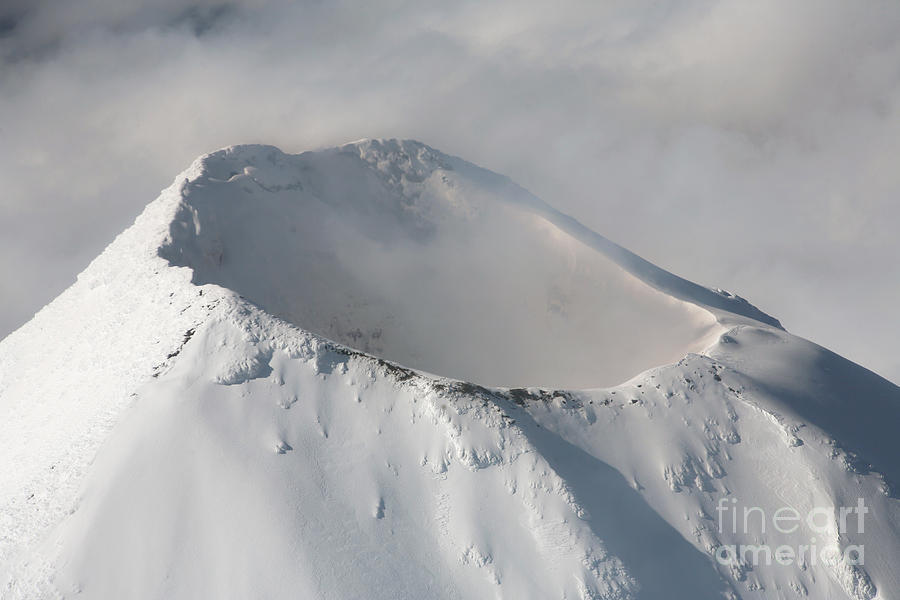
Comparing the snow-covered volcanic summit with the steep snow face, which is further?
the steep snow face

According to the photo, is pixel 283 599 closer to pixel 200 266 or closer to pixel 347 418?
pixel 347 418

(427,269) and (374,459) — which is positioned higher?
(427,269)

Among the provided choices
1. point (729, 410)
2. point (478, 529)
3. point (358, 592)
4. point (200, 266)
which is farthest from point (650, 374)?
point (200, 266)

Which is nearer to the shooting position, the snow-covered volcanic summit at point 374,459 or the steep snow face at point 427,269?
the snow-covered volcanic summit at point 374,459

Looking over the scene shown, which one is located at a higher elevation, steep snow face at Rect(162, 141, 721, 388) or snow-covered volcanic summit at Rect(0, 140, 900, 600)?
steep snow face at Rect(162, 141, 721, 388)

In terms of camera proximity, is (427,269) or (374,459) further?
(427,269)
